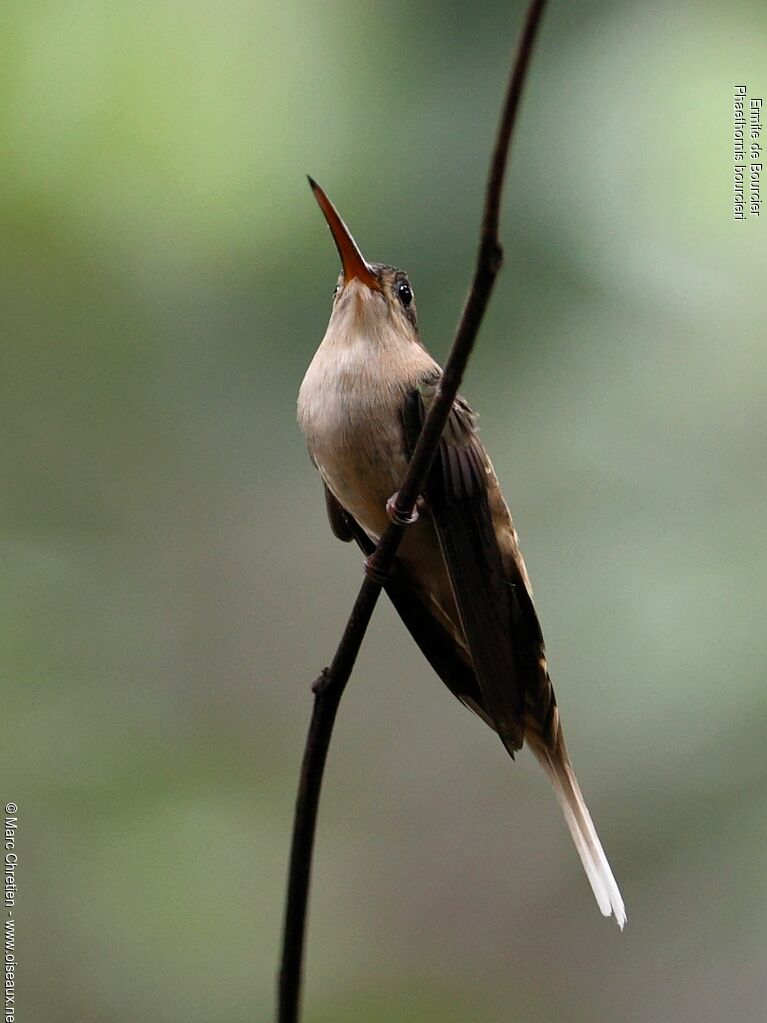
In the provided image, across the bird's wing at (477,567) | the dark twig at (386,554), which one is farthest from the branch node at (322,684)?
the bird's wing at (477,567)

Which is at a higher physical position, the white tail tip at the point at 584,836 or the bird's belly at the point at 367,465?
the bird's belly at the point at 367,465

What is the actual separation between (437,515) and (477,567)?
0.09m

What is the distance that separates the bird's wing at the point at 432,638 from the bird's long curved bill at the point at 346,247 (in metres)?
0.30

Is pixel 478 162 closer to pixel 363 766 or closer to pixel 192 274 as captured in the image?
pixel 192 274

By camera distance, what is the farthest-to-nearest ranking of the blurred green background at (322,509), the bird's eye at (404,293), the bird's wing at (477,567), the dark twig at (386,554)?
the blurred green background at (322,509) → the bird's eye at (404,293) → the bird's wing at (477,567) → the dark twig at (386,554)

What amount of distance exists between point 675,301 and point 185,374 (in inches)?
38.5

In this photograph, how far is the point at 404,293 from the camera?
67.0 inches

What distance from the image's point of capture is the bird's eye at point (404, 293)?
169 centimetres

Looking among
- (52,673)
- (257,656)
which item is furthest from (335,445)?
(52,673)

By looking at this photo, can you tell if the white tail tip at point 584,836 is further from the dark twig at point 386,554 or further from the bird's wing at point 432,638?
the dark twig at point 386,554

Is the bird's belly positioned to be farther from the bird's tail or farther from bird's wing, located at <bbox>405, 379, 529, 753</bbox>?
the bird's tail

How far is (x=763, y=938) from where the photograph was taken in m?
1.86

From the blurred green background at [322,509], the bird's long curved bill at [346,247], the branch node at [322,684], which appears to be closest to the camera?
the branch node at [322,684]

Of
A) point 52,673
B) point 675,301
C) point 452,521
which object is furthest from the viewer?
point 675,301
